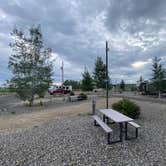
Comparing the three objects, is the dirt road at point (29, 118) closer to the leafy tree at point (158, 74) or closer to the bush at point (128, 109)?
the bush at point (128, 109)

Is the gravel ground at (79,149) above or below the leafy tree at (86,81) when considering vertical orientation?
below

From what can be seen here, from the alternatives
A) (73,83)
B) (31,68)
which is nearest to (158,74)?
(31,68)

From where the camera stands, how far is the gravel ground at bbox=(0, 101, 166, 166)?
13.2ft

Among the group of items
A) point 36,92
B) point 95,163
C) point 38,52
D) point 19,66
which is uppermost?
point 38,52

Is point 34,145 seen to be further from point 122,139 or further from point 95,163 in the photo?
point 122,139

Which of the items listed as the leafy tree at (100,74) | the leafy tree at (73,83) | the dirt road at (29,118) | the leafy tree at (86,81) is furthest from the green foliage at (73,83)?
the dirt road at (29,118)

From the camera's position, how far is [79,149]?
4.65 metres

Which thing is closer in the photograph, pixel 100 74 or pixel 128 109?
pixel 128 109

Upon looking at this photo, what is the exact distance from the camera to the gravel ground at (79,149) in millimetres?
Answer: 4016


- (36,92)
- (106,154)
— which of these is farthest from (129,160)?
(36,92)

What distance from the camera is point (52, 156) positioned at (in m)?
4.27

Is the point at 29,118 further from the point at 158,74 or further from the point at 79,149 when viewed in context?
the point at 158,74

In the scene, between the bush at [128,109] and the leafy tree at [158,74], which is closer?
the bush at [128,109]

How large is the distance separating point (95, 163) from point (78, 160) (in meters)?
0.39
